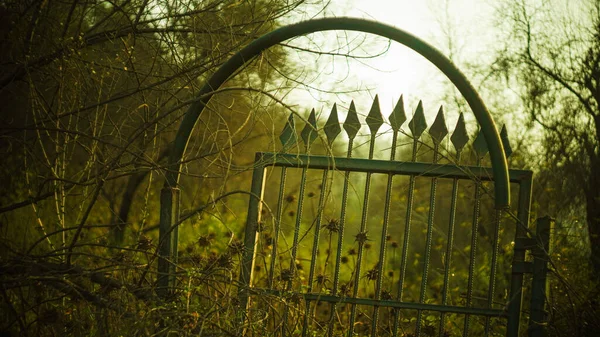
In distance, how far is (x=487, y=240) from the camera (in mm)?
6602

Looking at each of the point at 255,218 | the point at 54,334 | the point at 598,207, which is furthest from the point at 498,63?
the point at 54,334

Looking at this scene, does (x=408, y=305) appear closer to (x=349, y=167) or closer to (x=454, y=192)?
(x=454, y=192)

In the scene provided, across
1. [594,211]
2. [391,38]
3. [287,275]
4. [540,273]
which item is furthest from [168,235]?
[594,211]

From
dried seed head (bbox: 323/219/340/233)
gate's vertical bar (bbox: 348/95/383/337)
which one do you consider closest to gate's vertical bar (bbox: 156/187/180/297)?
dried seed head (bbox: 323/219/340/233)

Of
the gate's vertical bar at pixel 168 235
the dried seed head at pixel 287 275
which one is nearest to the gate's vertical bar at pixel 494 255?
the dried seed head at pixel 287 275

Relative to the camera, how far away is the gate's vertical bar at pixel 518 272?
293 cm

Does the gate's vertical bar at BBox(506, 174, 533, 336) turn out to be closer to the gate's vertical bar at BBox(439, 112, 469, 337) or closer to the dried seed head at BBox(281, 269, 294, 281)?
the gate's vertical bar at BBox(439, 112, 469, 337)

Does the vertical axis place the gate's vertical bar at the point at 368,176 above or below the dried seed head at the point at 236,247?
above

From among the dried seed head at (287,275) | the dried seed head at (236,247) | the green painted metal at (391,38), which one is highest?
the green painted metal at (391,38)

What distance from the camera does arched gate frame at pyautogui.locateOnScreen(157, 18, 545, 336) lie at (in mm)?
2785

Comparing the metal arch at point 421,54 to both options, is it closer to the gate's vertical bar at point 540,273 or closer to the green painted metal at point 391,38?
the green painted metal at point 391,38

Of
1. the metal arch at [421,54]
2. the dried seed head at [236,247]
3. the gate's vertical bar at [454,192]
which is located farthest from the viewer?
the gate's vertical bar at [454,192]

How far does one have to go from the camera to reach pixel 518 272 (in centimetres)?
296

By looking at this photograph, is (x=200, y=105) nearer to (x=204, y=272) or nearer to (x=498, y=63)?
(x=204, y=272)
